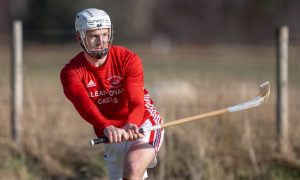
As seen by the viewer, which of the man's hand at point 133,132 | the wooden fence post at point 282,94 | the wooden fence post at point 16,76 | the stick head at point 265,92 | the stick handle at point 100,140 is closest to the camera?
the stick handle at point 100,140

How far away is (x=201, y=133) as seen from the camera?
29.1 feet

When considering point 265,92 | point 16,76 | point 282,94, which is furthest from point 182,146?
point 265,92

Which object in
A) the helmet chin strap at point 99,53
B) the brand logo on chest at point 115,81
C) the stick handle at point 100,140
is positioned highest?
the helmet chin strap at point 99,53

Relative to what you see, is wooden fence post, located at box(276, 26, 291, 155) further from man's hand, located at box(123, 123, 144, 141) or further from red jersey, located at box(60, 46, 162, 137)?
man's hand, located at box(123, 123, 144, 141)

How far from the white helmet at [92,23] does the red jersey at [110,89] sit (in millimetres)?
194

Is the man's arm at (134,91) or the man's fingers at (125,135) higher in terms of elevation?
the man's arm at (134,91)

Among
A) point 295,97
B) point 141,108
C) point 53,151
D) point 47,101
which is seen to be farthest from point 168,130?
point 295,97

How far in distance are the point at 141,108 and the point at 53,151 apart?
3395 millimetres

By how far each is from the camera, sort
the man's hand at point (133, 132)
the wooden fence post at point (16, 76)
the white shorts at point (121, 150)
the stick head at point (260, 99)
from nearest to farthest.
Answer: the man's hand at point (133, 132) → the white shorts at point (121, 150) → the stick head at point (260, 99) → the wooden fence post at point (16, 76)

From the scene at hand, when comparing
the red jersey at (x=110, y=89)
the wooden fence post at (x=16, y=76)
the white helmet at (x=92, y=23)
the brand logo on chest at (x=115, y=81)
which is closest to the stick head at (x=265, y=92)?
the red jersey at (x=110, y=89)

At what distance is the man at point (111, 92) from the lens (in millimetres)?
5895

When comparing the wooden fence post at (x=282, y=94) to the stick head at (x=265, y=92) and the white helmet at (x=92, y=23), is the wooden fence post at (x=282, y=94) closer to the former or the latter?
the stick head at (x=265, y=92)

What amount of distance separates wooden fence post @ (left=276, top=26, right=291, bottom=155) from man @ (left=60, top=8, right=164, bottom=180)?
2.80 metres

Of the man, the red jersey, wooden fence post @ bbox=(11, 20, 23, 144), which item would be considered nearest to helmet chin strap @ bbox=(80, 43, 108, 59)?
the man
